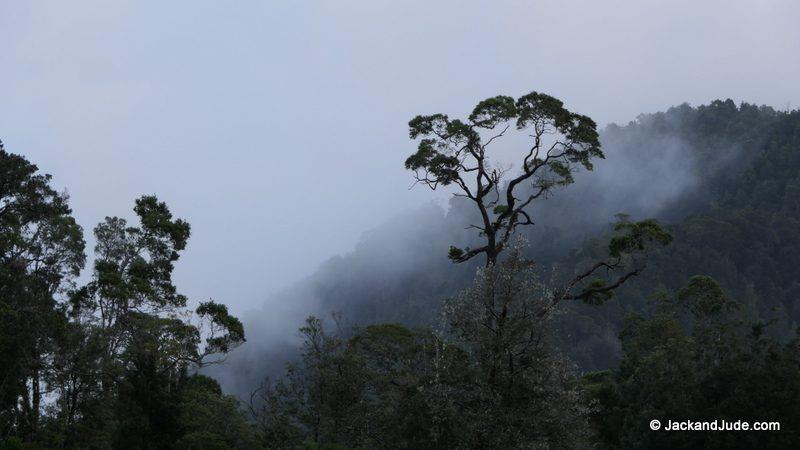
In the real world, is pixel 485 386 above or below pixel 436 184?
below

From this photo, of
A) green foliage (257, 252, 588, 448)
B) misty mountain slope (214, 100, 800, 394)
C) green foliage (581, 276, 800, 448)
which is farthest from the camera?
misty mountain slope (214, 100, 800, 394)

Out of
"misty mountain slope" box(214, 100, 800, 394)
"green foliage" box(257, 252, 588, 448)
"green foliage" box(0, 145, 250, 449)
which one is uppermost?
"misty mountain slope" box(214, 100, 800, 394)

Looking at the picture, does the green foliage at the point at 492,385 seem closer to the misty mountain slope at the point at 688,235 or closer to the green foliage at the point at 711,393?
the green foliage at the point at 711,393

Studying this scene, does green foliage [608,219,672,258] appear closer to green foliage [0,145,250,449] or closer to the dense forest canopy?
the dense forest canopy

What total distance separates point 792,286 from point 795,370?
115723mm

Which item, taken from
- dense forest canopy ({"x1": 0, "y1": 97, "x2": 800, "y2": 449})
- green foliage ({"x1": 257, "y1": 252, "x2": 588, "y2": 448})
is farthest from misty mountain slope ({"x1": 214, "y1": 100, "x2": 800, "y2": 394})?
green foliage ({"x1": 257, "y1": 252, "x2": 588, "y2": 448})

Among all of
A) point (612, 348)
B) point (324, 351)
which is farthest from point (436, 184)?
point (612, 348)

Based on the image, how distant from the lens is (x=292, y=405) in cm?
3869

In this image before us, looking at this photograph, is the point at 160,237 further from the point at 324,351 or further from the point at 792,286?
the point at 792,286

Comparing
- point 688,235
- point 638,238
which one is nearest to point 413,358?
point 638,238

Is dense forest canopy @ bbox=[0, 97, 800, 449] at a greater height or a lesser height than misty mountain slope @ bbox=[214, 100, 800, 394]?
lesser

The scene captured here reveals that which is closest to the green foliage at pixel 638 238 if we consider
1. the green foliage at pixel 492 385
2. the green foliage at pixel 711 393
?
the green foliage at pixel 711 393

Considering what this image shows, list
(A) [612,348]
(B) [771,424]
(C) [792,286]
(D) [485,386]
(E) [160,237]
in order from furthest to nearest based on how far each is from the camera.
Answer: (C) [792,286]
(A) [612,348]
(E) [160,237]
(B) [771,424]
(D) [485,386]

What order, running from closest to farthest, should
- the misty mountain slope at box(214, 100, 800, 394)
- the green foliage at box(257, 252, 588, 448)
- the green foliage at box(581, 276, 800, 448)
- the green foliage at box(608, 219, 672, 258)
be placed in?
the green foliage at box(257, 252, 588, 448) < the green foliage at box(581, 276, 800, 448) < the green foliage at box(608, 219, 672, 258) < the misty mountain slope at box(214, 100, 800, 394)
